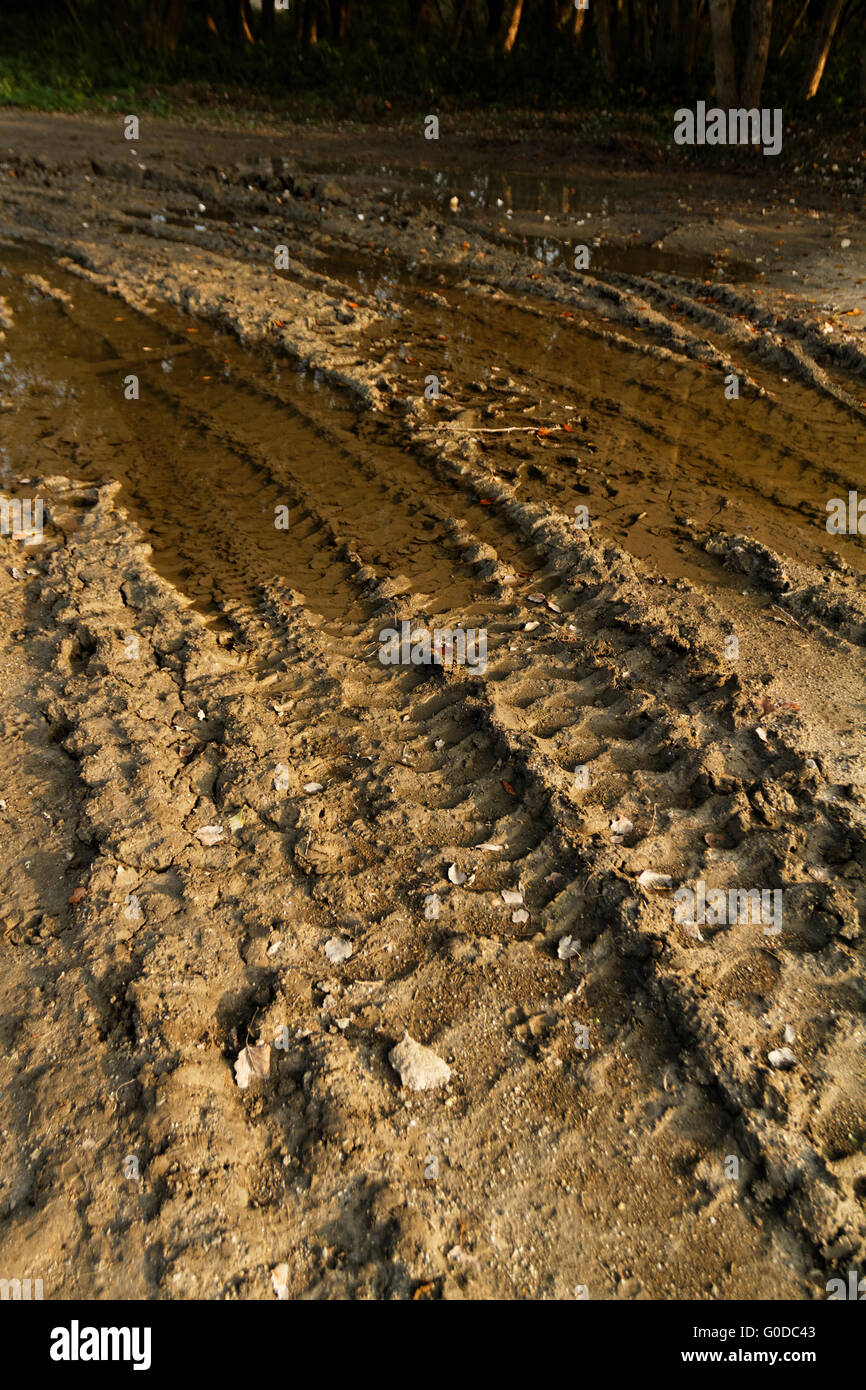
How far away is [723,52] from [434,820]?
1750 cm

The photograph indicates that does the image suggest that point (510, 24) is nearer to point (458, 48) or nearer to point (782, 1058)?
point (458, 48)

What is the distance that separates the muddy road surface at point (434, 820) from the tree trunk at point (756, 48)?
1013 centimetres

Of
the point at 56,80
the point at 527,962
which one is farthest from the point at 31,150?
the point at 527,962

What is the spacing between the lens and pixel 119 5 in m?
25.5

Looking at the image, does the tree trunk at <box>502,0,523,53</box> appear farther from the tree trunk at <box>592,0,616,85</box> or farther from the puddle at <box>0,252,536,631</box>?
the puddle at <box>0,252,536,631</box>

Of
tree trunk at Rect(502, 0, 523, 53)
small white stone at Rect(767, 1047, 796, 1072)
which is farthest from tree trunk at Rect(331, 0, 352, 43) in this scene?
small white stone at Rect(767, 1047, 796, 1072)

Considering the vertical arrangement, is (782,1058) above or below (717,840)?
below

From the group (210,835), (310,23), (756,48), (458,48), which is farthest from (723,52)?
(210,835)

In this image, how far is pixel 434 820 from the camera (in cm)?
354

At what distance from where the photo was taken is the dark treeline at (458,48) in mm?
19031

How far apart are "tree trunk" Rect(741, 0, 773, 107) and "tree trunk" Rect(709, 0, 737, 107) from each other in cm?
26

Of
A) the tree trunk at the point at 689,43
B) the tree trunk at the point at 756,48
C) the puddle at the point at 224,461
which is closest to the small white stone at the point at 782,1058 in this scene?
the puddle at the point at 224,461

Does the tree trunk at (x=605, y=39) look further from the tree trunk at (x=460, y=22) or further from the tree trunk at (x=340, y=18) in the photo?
the tree trunk at (x=340, y=18)

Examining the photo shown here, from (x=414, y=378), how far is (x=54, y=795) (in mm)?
5271
